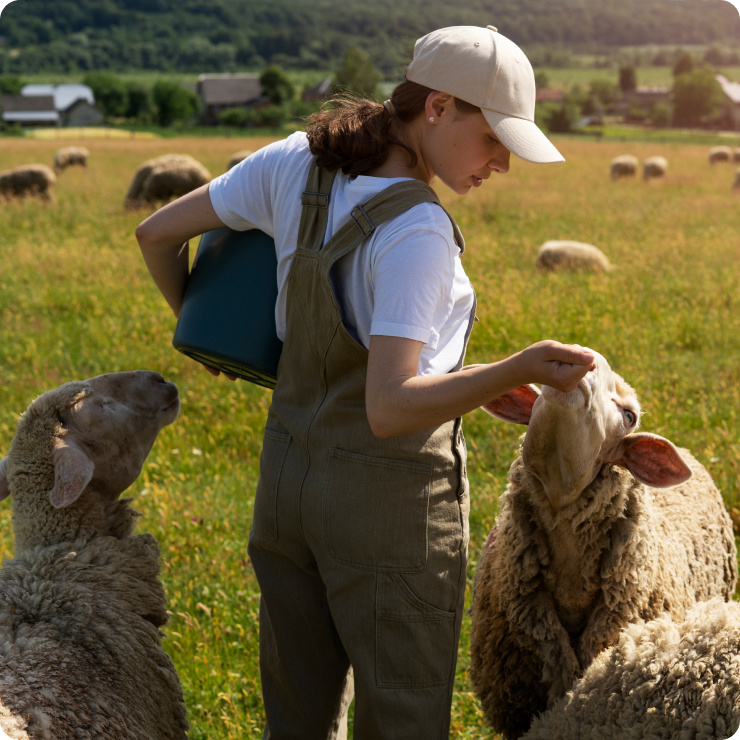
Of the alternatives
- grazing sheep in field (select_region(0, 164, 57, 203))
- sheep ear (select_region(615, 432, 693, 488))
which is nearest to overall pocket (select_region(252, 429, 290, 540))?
sheep ear (select_region(615, 432, 693, 488))

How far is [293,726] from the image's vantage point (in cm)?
232

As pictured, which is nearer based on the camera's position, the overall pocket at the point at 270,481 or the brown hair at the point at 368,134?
the brown hair at the point at 368,134

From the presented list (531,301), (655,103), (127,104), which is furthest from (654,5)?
(531,301)

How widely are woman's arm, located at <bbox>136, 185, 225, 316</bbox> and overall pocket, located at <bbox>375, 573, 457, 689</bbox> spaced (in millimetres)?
1189

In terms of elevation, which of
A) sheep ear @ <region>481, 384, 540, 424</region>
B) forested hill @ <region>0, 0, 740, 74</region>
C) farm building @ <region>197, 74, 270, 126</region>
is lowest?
farm building @ <region>197, 74, 270, 126</region>

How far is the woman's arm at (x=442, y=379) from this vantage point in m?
1.56

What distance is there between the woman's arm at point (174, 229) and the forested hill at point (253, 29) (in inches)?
5600

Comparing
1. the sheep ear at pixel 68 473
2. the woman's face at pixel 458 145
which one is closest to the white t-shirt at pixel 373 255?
the woman's face at pixel 458 145

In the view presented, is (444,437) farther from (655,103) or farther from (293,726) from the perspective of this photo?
(655,103)

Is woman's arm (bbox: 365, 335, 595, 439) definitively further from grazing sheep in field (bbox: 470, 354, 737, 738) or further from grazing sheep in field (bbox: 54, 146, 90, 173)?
grazing sheep in field (bbox: 54, 146, 90, 173)

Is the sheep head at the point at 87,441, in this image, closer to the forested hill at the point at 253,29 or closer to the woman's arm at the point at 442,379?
the woman's arm at the point at 442,379

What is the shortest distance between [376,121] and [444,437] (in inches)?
33.9

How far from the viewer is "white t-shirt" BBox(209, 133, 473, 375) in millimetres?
1609

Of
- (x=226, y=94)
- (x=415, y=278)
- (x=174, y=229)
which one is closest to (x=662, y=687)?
(x=415, y=278)
